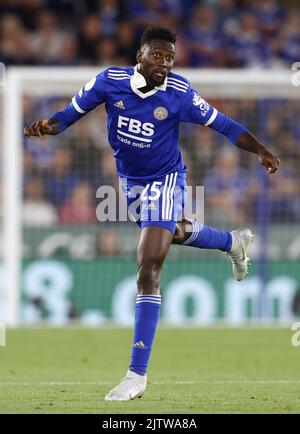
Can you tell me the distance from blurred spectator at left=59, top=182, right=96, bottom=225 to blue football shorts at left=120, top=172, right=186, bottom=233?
236 inches

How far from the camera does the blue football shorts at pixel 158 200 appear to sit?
299 inches

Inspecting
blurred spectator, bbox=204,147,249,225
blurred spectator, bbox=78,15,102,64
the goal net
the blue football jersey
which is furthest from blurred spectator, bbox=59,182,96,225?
the blue football jersey

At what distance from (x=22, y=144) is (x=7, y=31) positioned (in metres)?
3.34

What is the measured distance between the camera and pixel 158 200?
302 inches

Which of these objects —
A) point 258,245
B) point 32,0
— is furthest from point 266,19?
point 258,245

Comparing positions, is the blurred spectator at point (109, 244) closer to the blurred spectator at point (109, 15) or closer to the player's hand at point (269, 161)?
the blurred spectator at point (109, 15)

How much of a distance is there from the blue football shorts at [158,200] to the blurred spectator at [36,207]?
6126 mm

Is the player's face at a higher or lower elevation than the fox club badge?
higher

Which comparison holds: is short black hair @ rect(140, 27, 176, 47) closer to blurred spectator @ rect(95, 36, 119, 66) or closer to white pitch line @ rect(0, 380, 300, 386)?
white pitch line @ rect(0, 380, 300, 386)

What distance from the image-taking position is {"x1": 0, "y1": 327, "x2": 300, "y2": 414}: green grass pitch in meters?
6.86

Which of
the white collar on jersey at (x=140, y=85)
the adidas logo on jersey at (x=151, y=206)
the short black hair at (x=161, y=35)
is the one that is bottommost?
the adidas logo on jersey at (x=151, y=206)

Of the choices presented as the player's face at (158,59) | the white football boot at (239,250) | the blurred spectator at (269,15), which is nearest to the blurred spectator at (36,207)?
the white football boot at (239,250)

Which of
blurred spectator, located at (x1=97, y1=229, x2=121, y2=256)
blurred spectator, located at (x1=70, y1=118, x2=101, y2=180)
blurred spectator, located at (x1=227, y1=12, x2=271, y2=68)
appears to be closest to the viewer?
blurred spectator, located at (x1=97, y1=229, x2=121, y2=256)

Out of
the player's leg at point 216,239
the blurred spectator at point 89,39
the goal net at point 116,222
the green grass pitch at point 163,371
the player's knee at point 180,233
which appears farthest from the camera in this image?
the blurred spectator at point 89,39
